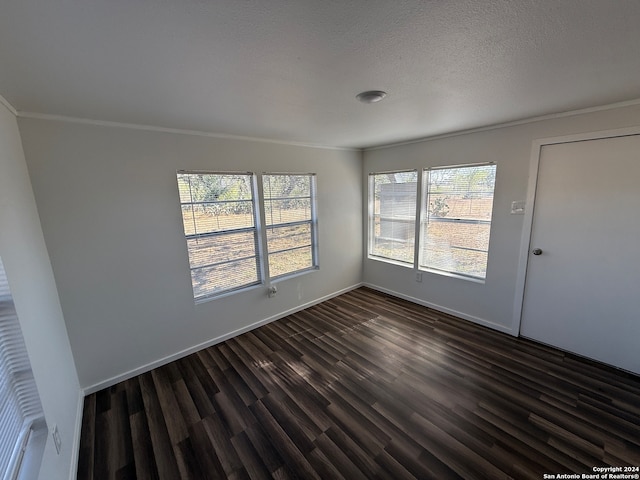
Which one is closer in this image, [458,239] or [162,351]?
[162,351]

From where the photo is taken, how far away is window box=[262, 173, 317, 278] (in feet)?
10.8

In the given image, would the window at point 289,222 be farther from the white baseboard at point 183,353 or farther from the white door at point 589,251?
the white door at point 589,251

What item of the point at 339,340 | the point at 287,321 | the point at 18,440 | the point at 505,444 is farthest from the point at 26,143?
the point at 505,444

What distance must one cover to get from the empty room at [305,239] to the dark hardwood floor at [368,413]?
0.06 ft

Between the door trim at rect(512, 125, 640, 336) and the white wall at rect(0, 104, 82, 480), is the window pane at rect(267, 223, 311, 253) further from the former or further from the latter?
the door trim at rect(512, 125, 640, 336)

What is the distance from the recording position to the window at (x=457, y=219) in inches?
119

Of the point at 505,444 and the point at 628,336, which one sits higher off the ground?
the point at 628,336

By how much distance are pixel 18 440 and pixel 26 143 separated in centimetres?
192

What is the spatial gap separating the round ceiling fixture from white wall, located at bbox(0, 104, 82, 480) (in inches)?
82.1

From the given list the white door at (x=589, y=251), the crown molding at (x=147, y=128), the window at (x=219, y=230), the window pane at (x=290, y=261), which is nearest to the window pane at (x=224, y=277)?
the window at (x=219, y=230)

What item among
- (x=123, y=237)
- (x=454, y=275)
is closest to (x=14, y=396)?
(x=123, y=237)

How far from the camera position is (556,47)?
1199mm

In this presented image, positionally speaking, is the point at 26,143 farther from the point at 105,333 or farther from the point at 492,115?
the point at 492,115

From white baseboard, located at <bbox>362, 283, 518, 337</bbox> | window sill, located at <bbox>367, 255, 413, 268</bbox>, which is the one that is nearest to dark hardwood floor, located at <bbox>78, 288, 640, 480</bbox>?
white baseboard, located at <bbox>362, 283, 518, 337</bbox>
